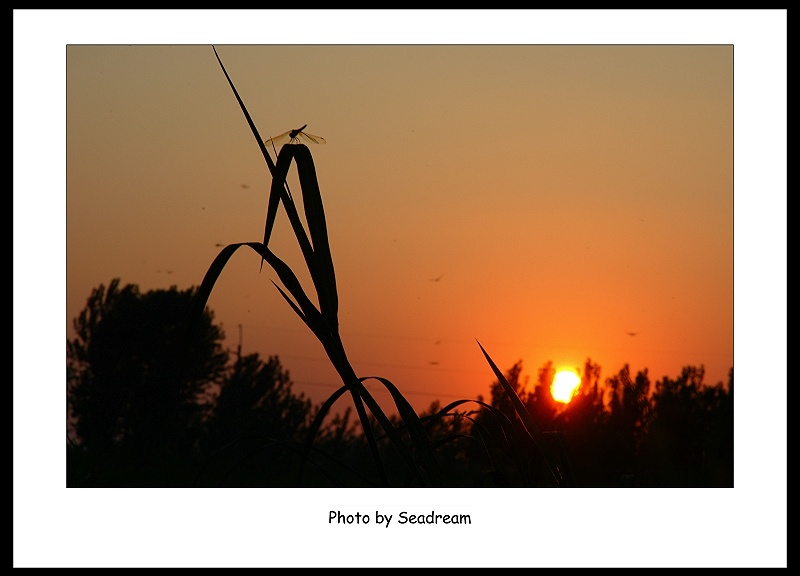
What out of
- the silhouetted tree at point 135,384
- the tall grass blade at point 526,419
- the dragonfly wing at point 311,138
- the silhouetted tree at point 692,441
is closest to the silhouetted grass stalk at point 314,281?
the tall grass blade at point 526,419

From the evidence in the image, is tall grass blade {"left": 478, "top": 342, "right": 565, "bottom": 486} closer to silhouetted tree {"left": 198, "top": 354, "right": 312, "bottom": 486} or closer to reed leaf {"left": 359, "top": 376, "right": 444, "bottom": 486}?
Answer: reed leaf {"left": 359, "top": 376, "right": 444, "bottom": 486}

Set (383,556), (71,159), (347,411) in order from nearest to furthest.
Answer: (347,411), (383,556), (71,159)

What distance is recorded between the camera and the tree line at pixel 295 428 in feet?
4.20

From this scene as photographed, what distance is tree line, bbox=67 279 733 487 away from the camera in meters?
1.28

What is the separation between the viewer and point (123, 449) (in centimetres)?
171

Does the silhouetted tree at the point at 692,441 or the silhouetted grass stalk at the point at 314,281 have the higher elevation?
the silhouetted grass stalk at the point at 314,281

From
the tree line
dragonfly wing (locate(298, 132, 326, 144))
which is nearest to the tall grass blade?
the tree line

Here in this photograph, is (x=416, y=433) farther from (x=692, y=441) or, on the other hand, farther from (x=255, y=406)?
(x=255, y=406)

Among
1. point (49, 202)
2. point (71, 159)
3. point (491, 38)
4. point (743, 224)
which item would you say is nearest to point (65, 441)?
point (49, 202)

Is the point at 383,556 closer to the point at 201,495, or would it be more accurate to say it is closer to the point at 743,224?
the point at 201,495

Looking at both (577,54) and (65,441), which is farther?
(577,54)

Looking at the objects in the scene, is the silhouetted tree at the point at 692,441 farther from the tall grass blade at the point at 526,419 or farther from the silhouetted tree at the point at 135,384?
the silhouetted tree at the point at 135,384

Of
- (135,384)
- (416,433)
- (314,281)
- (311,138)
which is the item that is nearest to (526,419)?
(416,433)
